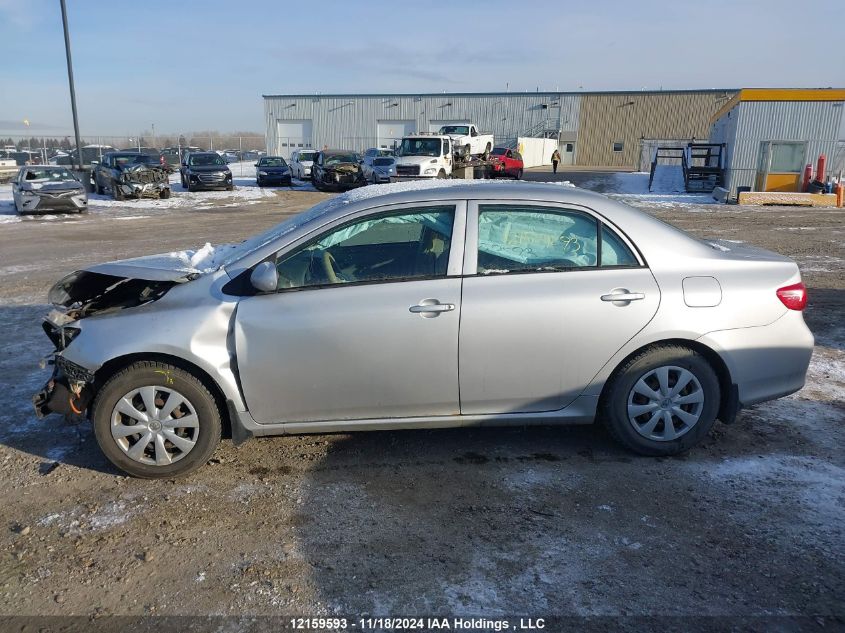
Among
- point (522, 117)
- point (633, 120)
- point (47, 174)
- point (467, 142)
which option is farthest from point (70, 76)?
point (633, 120)

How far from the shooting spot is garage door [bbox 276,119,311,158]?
59.5 meters

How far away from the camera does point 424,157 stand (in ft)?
86.5

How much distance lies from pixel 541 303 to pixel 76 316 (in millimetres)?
2903

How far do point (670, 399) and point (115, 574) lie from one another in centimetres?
314

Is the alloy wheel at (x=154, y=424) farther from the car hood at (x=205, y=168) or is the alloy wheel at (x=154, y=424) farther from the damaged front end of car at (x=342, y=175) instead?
the damaged front end of car at (x=342, y=175)

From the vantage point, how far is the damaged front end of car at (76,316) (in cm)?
374

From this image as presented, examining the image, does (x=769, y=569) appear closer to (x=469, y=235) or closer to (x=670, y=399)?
(x=670, y=399)

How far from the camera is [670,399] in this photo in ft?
12.7

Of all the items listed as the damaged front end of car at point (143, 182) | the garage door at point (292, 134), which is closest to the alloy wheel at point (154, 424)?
the damaged front end of car at point (143, 182)

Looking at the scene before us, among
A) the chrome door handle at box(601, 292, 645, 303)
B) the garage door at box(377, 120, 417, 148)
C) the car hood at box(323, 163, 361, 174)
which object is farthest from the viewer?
the garage door at box(377, 120, 417, 148)

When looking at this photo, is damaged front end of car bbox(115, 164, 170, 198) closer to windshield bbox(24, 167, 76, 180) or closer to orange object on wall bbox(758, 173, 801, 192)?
windshield bbox(24, 167, 76, 180)

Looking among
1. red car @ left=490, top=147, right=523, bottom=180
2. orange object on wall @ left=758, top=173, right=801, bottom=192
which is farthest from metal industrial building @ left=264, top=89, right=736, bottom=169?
orange object on wall @ left=758, top=173, right=801, bottom=192

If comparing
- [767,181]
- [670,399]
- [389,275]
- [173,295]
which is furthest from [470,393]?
[767,181]

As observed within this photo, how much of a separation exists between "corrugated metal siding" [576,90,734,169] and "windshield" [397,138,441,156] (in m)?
36.0
